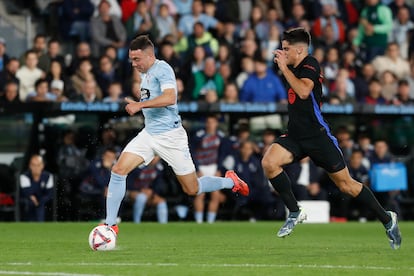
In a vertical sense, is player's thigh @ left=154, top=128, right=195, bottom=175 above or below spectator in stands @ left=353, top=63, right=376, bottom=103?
below

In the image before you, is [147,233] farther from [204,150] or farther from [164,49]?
[164,49]

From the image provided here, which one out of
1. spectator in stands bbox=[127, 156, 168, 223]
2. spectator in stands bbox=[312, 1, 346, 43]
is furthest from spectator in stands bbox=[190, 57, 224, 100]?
spectator in stands bbox=[312, 1, 346, 43]

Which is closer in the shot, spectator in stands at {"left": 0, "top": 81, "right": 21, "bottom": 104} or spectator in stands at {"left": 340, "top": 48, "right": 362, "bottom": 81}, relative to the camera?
spectator in stands at {"left": 0, "top": 81, "right": 21, "bottom": 104}

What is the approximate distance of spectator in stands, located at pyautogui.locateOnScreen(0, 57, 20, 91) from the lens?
19797 mm

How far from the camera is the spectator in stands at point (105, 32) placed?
2189cm

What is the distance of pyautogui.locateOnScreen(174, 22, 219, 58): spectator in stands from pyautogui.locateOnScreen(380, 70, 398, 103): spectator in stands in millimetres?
3284

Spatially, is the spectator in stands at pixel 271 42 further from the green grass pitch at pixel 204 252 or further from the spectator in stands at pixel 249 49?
the green grass pitch at pixel 204 252

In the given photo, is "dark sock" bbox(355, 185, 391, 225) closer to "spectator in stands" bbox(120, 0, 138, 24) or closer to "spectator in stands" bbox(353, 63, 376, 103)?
"spectator in stands" bbox(353, 63, 376, 103)

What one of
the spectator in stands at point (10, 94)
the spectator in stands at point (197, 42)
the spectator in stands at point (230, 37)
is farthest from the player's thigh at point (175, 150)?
the spectator in stands at point (230, 37)

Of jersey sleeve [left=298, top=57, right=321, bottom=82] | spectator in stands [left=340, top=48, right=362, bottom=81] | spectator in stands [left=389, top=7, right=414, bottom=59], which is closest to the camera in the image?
jersey sleeve [left=298, top=57, right=321, bottom=82]

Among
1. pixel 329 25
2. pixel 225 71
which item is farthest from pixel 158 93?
pixel 329 25

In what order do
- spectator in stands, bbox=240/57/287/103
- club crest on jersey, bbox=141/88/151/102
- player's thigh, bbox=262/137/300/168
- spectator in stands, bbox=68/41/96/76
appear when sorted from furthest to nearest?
spectator in stands, bbox=240/57/287/103
spectator in stands, bbox=68/41/96/76
club crest on jersey, bbox=141/88/151/102
player's thigh, bbox=262/137/300/168

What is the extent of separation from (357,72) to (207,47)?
327 centimetres

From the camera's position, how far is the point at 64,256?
10.8 m
